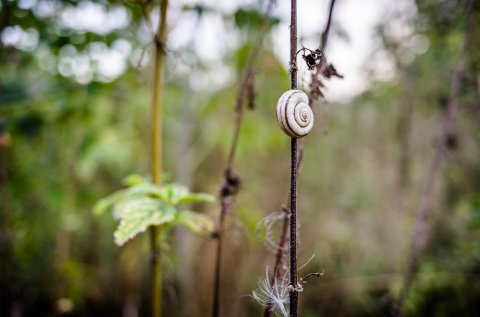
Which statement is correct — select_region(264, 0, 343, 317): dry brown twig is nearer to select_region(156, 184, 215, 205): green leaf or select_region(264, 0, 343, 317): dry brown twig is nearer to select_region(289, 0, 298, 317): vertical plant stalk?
select_region(289, 0, 298, 317): vertical plant stalk

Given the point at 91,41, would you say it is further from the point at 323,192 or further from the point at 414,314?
the point at 414,314

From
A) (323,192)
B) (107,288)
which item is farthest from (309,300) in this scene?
(107,288)

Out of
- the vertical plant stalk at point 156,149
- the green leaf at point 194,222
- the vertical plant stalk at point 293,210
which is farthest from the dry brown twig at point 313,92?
the vertical plant stalk at point 156,149

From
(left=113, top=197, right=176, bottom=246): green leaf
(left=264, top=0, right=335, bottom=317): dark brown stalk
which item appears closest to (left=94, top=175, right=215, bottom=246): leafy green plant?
(left=113, top=197, right=176, bottom=246): green leaf

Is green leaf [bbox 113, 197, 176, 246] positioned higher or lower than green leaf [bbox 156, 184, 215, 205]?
lower

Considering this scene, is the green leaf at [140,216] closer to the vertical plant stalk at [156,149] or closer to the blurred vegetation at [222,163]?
the vertical plant stalk at [156,149]

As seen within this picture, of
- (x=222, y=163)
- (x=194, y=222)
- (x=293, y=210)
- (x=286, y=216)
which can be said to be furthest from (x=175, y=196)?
(x=222, y=163)

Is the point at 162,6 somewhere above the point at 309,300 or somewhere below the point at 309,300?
above

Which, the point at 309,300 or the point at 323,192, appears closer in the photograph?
the point at 309,300
